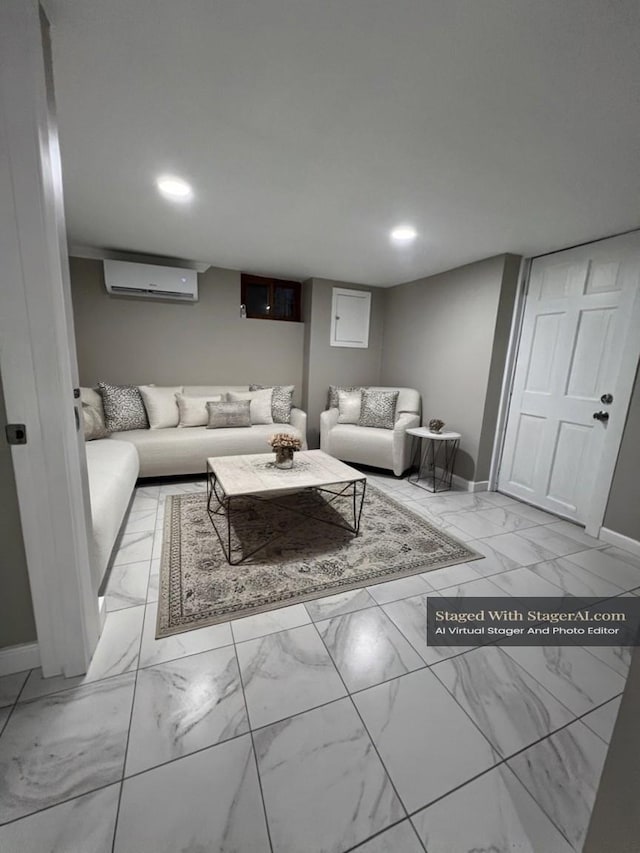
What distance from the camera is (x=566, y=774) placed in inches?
39.8

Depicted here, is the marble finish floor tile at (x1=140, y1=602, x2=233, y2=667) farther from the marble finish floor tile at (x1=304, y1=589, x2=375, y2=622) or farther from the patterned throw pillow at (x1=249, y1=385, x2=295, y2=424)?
the patterned throw pillow at (x1=249, y1=385, x2=295, y2=424)

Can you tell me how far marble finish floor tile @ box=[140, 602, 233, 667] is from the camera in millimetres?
1359

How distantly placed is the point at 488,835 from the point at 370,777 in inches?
12.0

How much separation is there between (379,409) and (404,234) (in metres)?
1.75

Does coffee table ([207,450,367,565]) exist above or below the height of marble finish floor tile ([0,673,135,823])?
above

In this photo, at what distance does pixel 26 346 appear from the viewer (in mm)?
1037

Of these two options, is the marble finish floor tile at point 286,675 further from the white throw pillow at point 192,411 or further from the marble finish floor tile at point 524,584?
the white throw pillow at point 192,411

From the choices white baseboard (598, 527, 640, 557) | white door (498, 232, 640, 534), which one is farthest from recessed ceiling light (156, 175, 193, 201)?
white baseboard (598, 527, 640, 557)

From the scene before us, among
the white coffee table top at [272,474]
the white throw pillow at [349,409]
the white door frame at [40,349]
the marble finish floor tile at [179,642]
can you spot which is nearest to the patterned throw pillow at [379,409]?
the white throw pillow at [349,409]

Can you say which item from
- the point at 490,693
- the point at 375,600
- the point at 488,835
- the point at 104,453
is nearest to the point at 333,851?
the point at 488,835

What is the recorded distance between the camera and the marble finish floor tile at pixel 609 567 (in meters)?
1.98

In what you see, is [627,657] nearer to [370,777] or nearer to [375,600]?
[375,600]

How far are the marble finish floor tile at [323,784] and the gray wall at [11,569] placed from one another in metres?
0.91

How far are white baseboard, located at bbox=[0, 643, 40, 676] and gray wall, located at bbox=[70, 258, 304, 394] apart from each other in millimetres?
2849
